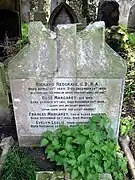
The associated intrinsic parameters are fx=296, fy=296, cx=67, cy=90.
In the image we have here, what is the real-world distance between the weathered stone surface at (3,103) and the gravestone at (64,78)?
0.48 m

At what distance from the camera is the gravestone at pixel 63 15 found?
240 inches

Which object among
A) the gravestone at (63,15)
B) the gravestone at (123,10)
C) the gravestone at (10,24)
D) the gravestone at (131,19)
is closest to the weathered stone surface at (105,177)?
the gravestone at (63,15)

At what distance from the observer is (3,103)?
3.76m

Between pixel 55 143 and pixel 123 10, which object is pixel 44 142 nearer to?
pixel 55 143

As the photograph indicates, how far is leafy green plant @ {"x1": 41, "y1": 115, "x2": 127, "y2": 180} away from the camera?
2.81 metres

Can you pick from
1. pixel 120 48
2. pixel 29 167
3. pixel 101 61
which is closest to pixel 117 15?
pixel 120 48

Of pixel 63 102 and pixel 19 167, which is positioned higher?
pixel 63 102

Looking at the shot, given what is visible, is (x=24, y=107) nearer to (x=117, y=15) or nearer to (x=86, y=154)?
(x=86, y=154)

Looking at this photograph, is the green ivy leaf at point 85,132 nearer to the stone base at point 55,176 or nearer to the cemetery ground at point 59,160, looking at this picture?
the cemetery ground at point 59,160

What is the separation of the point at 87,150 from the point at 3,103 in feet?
4.73

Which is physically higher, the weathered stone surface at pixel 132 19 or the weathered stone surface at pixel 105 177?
the weathered stone surface at pixel 132 19

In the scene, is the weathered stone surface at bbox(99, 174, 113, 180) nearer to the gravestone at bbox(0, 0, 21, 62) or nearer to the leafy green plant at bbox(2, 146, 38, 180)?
the leafy green plant at bbox(2, 146, 38, 180)

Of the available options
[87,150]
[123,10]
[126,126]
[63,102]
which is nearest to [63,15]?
[123,10]

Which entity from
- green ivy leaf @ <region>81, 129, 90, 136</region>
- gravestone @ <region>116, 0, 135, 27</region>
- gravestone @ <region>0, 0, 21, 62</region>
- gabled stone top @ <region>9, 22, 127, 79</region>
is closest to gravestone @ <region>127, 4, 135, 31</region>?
→ gravestone @ <region>116, 0, 135, 27</region>
